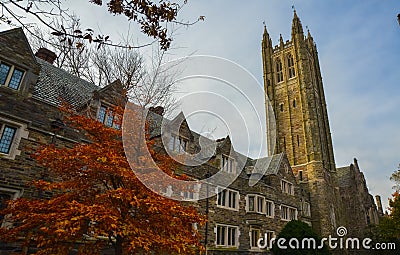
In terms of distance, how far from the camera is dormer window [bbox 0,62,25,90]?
986 centimetres

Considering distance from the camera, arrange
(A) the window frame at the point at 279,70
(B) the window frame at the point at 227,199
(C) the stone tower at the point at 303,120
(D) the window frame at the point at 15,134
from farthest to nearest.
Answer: (A) the window frame at the point at 279,70
(C) the stone tower at the point at 303,120
(B) the window frame at the point at 227,199
(D) the window frame at the point at 15,134

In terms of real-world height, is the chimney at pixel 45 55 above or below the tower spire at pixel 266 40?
below

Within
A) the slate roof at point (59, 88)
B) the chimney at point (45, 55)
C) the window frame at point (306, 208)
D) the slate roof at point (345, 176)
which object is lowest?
the window frame at point (306, 208)

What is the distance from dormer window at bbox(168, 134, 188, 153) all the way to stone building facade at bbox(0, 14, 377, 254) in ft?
0.19

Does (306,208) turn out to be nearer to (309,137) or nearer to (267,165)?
(267,165)

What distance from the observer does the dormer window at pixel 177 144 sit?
609 inches

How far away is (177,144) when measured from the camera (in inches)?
631

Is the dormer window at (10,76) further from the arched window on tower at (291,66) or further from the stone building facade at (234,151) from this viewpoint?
the arched window on tower at (291,66)

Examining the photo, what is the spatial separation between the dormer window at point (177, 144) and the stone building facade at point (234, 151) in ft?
0.19

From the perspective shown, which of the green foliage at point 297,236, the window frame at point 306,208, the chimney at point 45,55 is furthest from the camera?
the window frame at point 306,208

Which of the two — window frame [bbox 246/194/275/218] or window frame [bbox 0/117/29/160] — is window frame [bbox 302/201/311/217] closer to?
window frame [bbox 246/194/275/218]

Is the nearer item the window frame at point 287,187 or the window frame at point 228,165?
the window frame at point 228,165

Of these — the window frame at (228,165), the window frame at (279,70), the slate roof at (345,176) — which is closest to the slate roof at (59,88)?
the window frame at (228,165)

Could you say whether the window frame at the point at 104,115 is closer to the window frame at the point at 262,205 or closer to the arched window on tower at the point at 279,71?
the window frame at the point at 262,205
